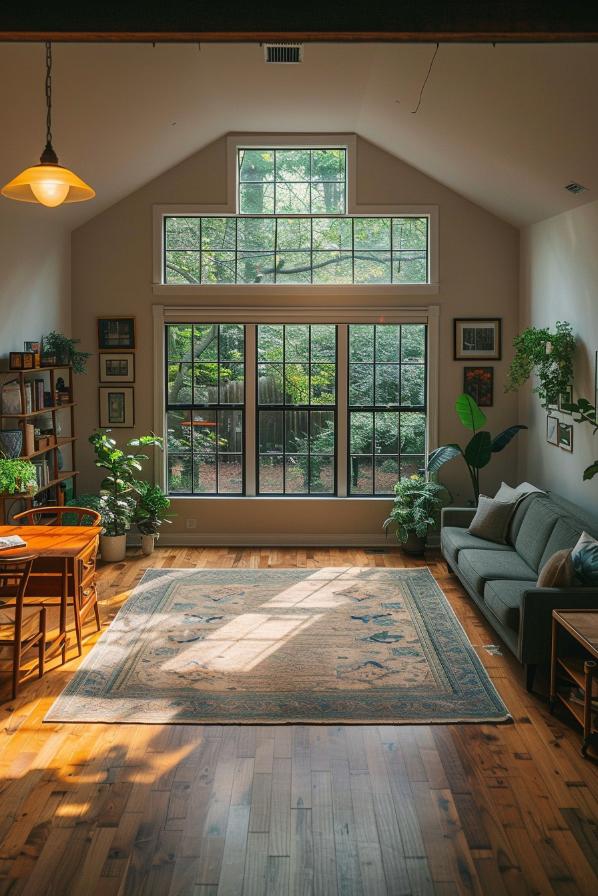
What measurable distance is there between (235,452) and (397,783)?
5.38 m

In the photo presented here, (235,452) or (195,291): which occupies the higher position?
(195,291)

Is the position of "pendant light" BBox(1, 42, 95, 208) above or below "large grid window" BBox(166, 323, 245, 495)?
above


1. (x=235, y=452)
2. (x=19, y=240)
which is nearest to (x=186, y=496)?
(x=235, y=452)

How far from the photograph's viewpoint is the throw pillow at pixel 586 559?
211 inches

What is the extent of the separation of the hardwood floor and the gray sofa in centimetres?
40

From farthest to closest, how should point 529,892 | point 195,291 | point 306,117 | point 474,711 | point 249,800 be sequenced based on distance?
point 195,291
point 306,117
point 474,711
point 249,800
point 529,892

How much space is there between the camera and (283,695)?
207 inches

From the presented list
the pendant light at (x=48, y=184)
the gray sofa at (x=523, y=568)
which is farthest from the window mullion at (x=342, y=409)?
the pendant light at (x=48, y=184)

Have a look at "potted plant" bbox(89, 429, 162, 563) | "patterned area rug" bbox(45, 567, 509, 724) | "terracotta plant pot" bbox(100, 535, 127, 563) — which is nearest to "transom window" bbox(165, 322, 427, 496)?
"potted plant" bbox(89, 429, 162, 563)

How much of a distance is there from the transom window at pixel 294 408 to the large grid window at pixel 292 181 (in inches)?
46.3

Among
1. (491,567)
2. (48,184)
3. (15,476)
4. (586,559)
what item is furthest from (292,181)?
(586,559)

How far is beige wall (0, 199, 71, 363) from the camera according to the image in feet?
23.7

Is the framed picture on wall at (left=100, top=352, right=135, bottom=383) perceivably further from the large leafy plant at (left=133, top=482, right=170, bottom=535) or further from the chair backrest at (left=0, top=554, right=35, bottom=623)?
the chair backrest at (left=0, top=554, right=35, bottom=623)
